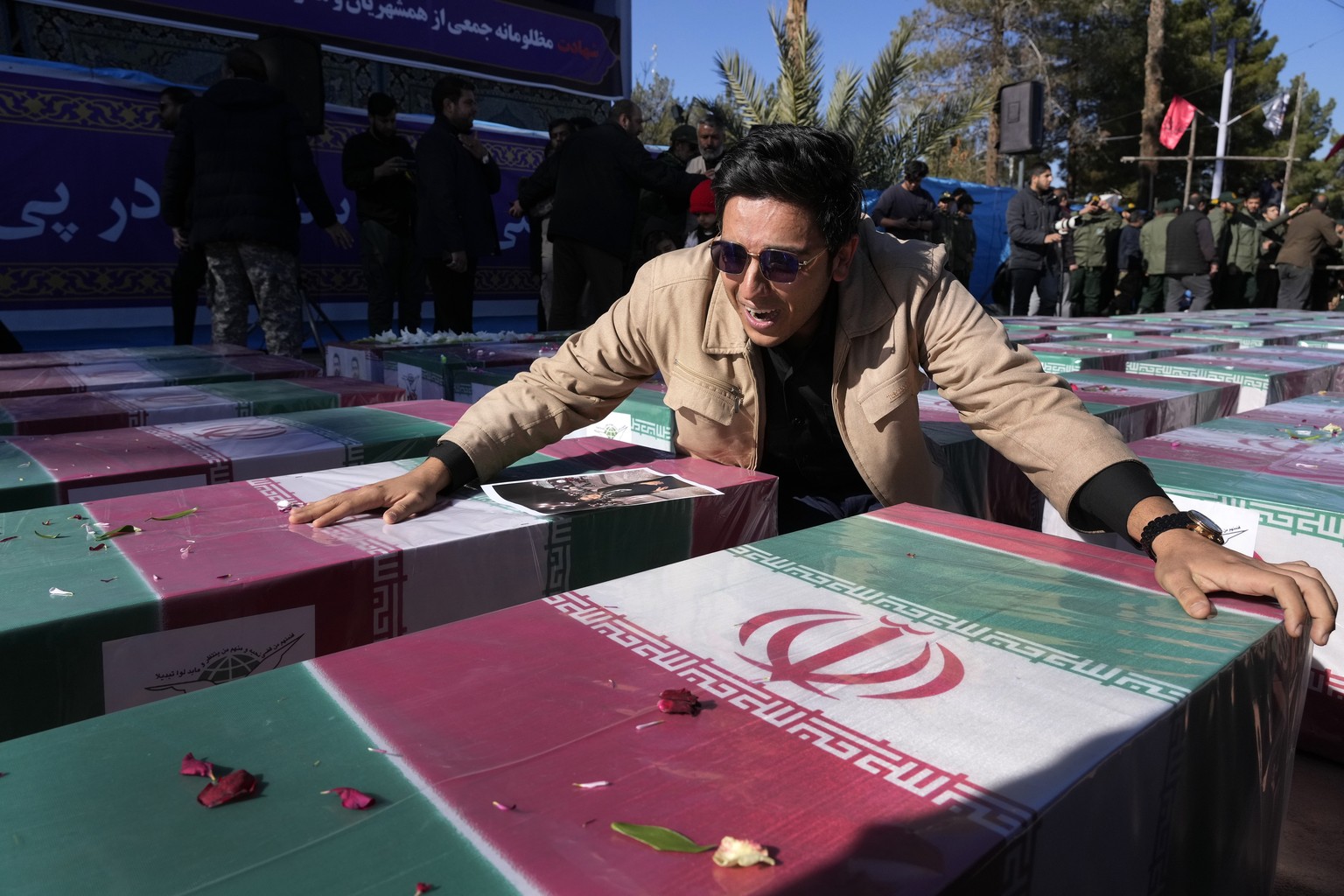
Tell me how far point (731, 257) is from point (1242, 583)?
1.01 metres

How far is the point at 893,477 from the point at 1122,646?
0.98 metres

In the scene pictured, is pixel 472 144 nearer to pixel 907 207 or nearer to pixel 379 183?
pixel 379 183

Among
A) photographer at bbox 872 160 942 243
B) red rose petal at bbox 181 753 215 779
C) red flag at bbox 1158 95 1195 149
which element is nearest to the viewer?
red rose petal at bbox 181 753 215 779

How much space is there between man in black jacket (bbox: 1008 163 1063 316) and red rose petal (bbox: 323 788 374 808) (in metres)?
9.36

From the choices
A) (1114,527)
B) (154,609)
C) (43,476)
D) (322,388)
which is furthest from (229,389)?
(1114,527)

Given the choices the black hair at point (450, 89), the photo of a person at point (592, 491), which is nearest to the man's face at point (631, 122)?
the black hair at point (450, 89)

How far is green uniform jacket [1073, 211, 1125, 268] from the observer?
439 inches

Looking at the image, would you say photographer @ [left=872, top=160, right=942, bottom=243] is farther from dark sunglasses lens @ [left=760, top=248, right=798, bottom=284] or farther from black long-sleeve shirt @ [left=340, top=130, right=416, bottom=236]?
dark sunglasses lens @ [left=760, top=248, right=798, bottom=284]

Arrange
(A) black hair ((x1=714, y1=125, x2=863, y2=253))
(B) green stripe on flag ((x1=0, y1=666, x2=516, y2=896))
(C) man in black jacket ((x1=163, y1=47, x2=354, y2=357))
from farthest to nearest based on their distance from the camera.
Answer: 1. (C) man in black jacket ((x1=163, y1=47, x2=354, y2=357))
2. (A) black hair ((x1=714, y1=125, x2=863, y2=253))
3. (B) green stripe on flag ((x1=0, y1=666, x2=516, y2=896))

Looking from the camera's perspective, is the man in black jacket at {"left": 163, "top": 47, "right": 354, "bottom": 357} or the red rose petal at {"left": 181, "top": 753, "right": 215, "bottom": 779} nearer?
the red rose petal at {"left": 181, "top": 753, "right": 215, "bottom": 779}

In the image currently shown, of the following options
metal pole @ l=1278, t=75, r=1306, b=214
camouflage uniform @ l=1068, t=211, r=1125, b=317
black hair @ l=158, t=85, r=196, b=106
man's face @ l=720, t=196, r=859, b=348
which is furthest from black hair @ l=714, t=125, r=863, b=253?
metal pole @ l=1278, t=75, r=1306, b=214

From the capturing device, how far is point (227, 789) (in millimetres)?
773

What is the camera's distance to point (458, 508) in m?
1.71

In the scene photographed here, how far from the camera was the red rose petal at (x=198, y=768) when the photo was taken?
807 mm
